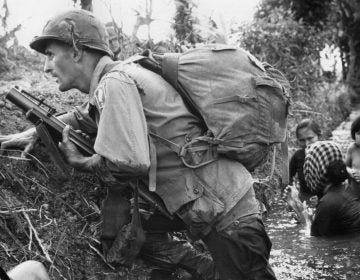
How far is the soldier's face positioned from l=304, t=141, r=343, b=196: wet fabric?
107 inches

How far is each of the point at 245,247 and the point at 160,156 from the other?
2.27 ft

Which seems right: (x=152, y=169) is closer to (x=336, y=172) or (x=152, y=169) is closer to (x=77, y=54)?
(x=77, y=54)

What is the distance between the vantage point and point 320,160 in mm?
5199

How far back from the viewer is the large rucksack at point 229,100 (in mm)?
3039

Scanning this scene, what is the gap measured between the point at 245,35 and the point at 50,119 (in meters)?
8.31

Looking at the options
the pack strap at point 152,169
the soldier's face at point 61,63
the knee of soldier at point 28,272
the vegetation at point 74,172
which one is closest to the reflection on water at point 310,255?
the vegetation at point 74,172

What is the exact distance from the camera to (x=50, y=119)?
3.44 metres

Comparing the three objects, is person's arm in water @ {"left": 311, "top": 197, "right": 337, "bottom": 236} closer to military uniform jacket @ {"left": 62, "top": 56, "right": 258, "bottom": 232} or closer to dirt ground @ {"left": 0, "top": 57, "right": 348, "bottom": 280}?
dirt ground @ {"left": 0, "top": 57, "right": 348, "bottom": 280}

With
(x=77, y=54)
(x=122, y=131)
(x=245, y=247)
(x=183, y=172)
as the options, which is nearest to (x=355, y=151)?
(x=245, y=247)

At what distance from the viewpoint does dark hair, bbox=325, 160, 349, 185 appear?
5.16 m

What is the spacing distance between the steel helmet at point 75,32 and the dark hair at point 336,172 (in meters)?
2.67

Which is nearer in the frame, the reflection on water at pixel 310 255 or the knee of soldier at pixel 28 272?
the knee of soldier at pixel 28 272

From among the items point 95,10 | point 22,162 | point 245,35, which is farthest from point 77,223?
point 245,35

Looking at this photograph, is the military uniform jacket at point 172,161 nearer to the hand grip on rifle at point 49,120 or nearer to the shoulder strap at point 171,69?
the shoulder strap at point 171,69
